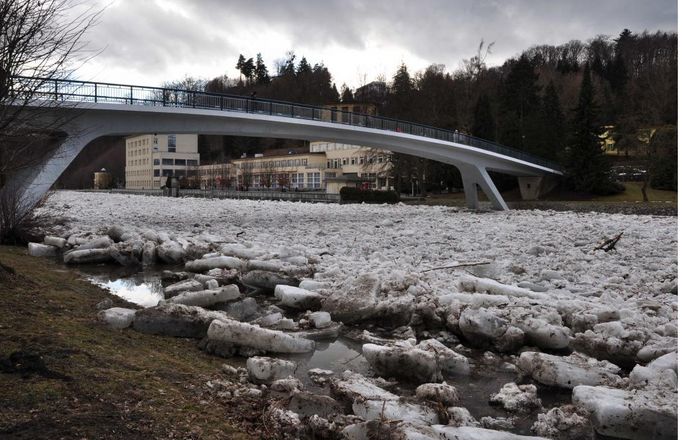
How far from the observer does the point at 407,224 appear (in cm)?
2462

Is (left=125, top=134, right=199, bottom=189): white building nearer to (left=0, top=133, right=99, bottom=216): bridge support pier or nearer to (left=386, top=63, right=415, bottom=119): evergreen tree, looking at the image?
(left=386, top=63, right=415, bottom=119): evergreen tree

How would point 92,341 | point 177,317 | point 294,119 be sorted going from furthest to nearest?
1. point 294,119
2. point 177,317
3. point 92,341

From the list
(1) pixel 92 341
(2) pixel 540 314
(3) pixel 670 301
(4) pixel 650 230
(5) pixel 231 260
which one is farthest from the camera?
(4) pixel 650 230

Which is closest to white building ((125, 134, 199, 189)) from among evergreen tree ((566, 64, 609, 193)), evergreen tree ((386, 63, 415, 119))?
evergreen tree ((386, 63, 415, 119))

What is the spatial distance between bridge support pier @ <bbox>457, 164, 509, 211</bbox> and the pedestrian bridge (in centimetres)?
8

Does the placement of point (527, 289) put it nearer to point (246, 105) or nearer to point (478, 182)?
point (246, 105)

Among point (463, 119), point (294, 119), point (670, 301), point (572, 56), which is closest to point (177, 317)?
point (670, 301)

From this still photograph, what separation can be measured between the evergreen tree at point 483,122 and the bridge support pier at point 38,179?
165ft

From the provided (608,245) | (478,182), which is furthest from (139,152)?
(608,245)

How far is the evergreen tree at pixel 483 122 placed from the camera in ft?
212

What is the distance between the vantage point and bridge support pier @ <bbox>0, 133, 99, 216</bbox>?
15966 millimetres

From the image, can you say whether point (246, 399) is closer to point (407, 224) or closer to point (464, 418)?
point (464, 418)

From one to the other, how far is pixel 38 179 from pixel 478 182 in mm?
30211

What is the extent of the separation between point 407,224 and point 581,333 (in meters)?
17.4
